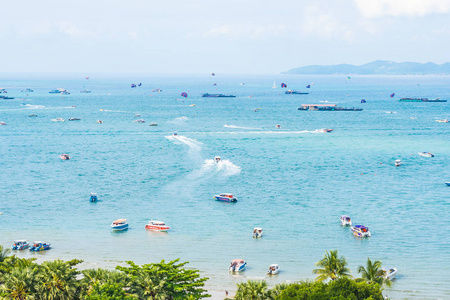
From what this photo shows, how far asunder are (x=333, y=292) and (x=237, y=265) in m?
21.8

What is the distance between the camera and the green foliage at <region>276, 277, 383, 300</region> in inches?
1454

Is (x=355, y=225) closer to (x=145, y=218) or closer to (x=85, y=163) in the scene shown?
(x=145, y=218)

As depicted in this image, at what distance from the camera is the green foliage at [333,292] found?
121 feet

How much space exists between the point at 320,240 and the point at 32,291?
1556 inches

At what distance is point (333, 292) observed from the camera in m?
37.5

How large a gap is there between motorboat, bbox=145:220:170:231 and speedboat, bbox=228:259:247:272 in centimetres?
1530

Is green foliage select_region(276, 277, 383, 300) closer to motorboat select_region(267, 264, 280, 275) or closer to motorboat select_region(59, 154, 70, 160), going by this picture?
motorboat select_region(267, 264, 280, 275)

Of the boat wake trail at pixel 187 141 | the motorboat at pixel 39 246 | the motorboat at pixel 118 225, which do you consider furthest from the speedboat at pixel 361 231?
the boat wake trail at pixel 187 141

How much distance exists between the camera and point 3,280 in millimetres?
39969

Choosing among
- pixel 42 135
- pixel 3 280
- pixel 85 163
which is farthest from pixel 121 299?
pixel 42 135

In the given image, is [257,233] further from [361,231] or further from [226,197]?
[226,197]

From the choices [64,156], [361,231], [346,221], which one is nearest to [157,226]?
[346,221]

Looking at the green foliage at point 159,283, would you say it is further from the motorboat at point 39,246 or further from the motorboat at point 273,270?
the motorboat at point 39,246

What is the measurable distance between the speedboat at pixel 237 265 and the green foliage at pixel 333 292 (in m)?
18.7
